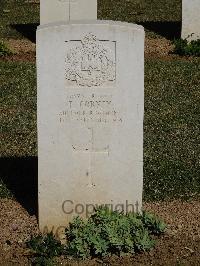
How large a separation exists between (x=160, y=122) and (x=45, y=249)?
15.0 feet

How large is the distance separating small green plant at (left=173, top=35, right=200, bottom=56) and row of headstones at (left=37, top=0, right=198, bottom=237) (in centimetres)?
838

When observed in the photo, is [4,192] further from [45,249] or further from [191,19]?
[191,19]

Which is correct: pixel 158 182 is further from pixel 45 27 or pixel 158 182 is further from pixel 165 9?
pixel 165 9

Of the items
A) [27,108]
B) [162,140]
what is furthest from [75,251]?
[27,108]

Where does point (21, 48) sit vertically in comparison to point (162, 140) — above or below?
above

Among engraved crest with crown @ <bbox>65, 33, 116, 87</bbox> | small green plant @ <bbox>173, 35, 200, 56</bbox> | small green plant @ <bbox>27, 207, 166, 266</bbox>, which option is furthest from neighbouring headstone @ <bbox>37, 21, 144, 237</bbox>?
small green plant @ <bbox>173, 35, 200, 56</bbox>

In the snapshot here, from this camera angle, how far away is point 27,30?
1716 centimetres

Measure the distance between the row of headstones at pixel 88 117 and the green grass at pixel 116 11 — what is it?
37.2 ft

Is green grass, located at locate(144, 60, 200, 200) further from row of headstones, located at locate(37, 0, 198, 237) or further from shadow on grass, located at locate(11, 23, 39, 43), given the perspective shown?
shadow on grass, located at locate(11, 23, 39, 43)

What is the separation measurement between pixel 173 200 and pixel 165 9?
1440 centimetres

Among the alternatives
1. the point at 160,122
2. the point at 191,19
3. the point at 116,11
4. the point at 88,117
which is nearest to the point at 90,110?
the point at 88,117

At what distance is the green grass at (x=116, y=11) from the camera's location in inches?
743

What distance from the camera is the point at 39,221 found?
20.3 ft

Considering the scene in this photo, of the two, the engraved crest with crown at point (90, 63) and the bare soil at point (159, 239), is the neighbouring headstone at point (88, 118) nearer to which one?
the engraved crest with crown at point (90, 63)
